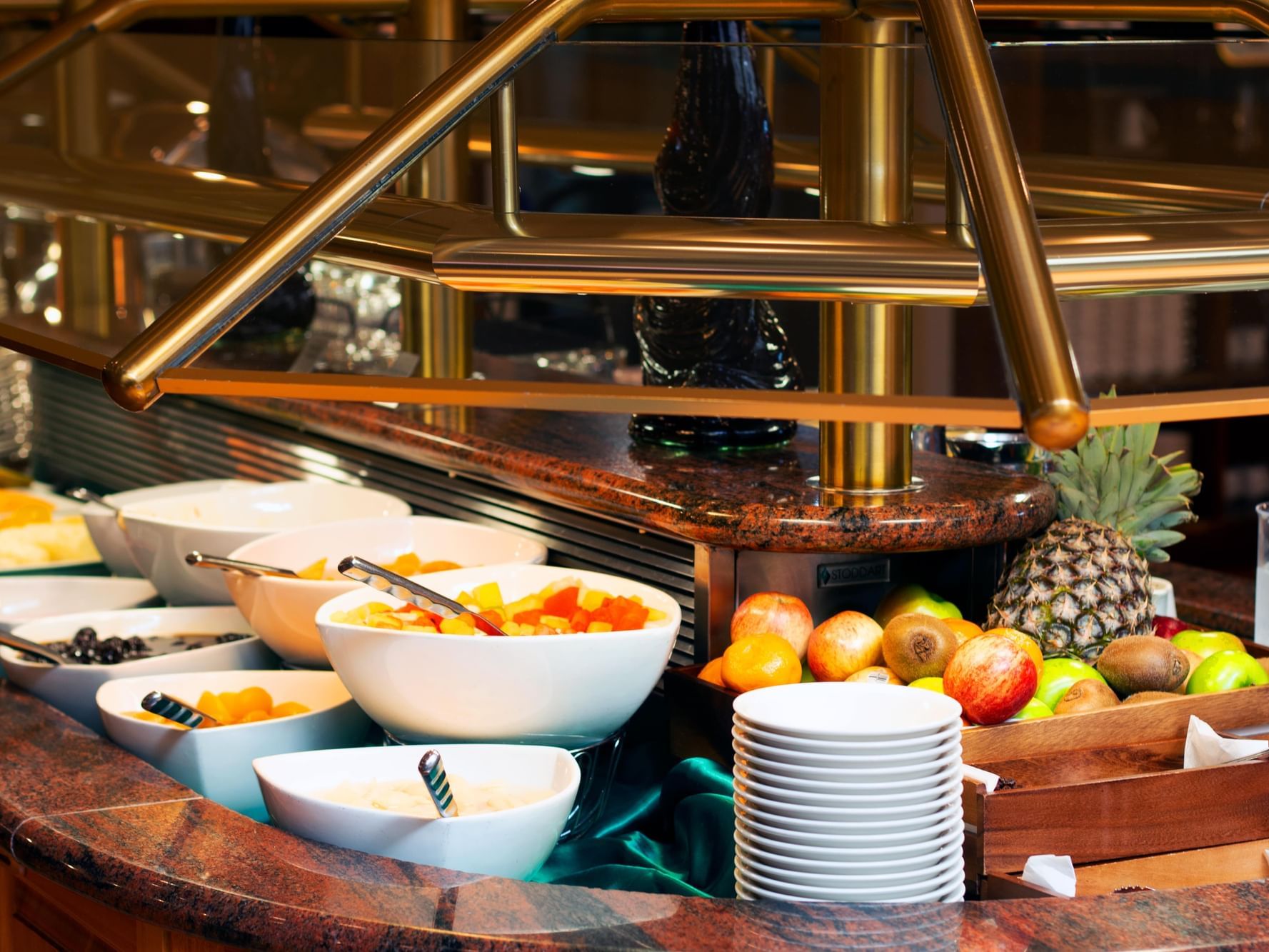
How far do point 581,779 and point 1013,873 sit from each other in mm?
399

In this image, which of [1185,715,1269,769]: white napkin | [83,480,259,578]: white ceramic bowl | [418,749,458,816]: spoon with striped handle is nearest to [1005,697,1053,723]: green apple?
[1185,715,1269,769]: white napkin

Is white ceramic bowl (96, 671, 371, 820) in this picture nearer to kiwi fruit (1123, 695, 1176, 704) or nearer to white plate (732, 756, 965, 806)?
white plate (732, 756, 965, 806)

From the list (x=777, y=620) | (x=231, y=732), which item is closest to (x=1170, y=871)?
(x=777, y=620)

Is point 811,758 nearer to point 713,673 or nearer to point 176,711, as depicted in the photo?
point 713,673

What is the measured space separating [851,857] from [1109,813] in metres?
0.22

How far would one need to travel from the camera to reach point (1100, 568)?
1489mm

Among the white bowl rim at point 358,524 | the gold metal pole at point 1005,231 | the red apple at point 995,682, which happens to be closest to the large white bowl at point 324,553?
the white bowl rim at point 358,524

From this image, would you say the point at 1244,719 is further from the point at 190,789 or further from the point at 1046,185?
the point at 190,789

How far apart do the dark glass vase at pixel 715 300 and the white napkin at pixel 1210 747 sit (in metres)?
0.53

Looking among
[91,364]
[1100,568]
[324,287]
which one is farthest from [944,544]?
[324,287]

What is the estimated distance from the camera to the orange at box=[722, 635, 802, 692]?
4.43 feet

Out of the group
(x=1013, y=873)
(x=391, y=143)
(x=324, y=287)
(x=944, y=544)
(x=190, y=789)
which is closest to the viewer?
(x=391, y=143)

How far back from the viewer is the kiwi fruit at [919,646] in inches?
53.5

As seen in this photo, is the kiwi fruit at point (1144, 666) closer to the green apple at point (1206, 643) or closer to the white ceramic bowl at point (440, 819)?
the green apple at point (1206, 643)
